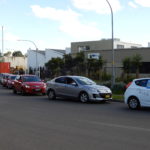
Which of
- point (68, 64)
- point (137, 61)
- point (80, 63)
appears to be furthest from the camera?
point (68, 64)

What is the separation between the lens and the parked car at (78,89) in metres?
16.4

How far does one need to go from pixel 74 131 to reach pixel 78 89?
8438 mm

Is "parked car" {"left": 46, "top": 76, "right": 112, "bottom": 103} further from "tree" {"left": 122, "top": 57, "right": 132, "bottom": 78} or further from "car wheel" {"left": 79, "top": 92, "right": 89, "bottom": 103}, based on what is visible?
"tree" {"left": 122, "top": 57, "right": 132, "bottom": 78}

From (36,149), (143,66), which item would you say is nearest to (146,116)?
(36,149)

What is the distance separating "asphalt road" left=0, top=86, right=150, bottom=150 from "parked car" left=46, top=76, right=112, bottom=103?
3988mm

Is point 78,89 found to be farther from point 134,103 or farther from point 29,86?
point 29,86

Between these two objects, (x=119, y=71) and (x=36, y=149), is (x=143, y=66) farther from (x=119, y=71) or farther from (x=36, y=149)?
(x=36, y=149)

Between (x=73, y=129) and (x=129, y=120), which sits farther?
(x=129, y=120)

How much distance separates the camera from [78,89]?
17.1 m

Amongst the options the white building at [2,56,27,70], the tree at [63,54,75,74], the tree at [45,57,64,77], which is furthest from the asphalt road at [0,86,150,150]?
the white building at [2,56,27,70]

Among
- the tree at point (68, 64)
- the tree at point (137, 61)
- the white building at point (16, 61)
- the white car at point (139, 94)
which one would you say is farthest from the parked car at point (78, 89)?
the white building at point (16, 61)

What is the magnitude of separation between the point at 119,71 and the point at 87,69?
4759mm

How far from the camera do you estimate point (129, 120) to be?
10.6 metres

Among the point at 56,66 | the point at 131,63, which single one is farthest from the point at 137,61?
the point at 56,66
